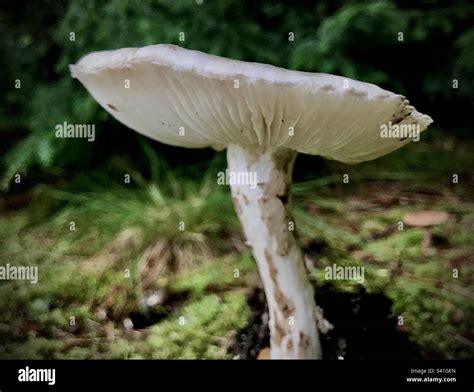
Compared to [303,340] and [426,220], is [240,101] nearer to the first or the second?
[303,340]

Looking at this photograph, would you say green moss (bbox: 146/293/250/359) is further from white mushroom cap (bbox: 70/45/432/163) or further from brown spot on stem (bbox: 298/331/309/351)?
white mushroom cap (bbox: 70/45/432/163)

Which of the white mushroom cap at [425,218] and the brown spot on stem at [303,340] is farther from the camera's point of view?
the white mushroom cap at [425,218]

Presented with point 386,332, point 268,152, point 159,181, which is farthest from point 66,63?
point 386,332

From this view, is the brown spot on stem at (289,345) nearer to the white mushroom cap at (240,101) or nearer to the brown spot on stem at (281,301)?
the brown spot on stem at (281,301)

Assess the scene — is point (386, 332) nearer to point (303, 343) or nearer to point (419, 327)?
point (419, 327)

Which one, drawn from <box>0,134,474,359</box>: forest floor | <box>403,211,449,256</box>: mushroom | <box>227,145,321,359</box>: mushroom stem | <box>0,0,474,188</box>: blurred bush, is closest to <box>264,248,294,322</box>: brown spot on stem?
<box>227,145,321,359</box>: mushroom stem

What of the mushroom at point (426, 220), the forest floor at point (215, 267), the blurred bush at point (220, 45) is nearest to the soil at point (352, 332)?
the forest floor at point (215, 267)
